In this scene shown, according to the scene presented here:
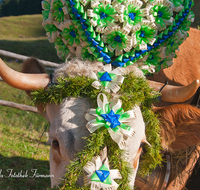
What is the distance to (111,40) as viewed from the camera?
7.00 ft

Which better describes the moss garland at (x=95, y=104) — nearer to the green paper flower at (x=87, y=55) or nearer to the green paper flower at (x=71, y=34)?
the green paper flower at (x=87, y=55)

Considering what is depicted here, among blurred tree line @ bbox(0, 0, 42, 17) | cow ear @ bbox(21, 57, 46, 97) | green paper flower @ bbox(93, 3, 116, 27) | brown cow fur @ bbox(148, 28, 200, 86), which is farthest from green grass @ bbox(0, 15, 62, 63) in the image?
green paper flower @ bbox(93, 3, 116, 27)

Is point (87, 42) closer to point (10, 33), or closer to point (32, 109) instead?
point (32, 109)

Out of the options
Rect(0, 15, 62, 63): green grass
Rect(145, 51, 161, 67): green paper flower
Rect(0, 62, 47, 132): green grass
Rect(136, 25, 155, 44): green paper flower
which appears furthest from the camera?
Rect(0, 15, 62, 63): green grass

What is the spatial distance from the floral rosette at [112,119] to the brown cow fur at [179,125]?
63cm

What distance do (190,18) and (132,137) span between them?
158cm

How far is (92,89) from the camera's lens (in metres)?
1.99

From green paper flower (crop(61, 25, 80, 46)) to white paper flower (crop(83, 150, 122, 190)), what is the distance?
1177 mm

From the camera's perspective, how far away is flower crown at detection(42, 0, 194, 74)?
203 cm

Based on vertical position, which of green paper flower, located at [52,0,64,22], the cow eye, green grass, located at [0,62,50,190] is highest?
green paper flower, located at [52,0,64,22]

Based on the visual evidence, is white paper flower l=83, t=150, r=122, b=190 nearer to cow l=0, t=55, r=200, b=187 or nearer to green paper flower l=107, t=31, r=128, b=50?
cow l=0, t=55, r=200, b=187

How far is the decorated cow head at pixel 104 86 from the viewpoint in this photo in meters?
1.85

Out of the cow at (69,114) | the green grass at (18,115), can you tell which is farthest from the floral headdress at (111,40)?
the green grass at (18,115)

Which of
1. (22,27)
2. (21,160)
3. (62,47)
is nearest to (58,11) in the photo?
(62,47)
